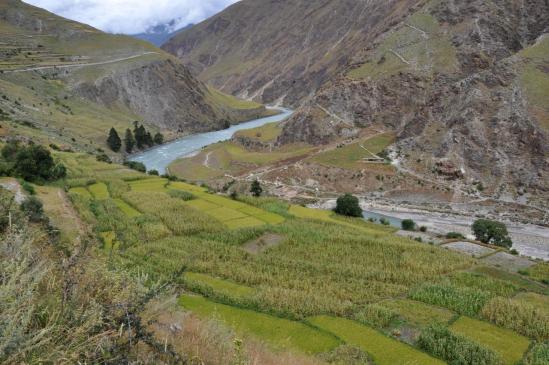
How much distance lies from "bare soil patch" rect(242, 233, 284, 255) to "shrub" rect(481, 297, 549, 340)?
13.5 metres

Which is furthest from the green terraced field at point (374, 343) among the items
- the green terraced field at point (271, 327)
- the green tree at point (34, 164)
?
the green tree at point (34, 164)

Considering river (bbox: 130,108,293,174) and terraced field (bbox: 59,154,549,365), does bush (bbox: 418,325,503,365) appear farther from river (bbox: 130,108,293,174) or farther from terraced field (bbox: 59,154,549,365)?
river (bbox: 130,108,293,174)

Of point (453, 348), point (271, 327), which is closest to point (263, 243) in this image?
→ point (271, 327)

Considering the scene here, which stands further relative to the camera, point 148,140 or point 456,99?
point 148,140

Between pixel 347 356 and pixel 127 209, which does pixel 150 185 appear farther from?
pixel 347 356

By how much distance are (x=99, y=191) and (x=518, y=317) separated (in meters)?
33.1

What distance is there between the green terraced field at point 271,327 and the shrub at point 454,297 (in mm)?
6302

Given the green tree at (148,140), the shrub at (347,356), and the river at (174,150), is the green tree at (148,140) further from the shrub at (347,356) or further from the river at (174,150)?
the shrub at (347,356)

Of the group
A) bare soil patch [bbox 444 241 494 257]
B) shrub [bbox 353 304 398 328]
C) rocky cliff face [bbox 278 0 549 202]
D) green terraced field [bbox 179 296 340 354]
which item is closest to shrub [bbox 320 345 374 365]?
green terraced field [bbox 179 296 340 354]

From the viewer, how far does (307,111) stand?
9494 cm

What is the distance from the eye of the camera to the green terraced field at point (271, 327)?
1532 centimetres

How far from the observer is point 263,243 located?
2877 cm

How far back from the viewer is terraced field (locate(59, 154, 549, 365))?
16109 mm

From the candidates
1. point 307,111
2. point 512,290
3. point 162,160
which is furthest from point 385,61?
point 512,290
